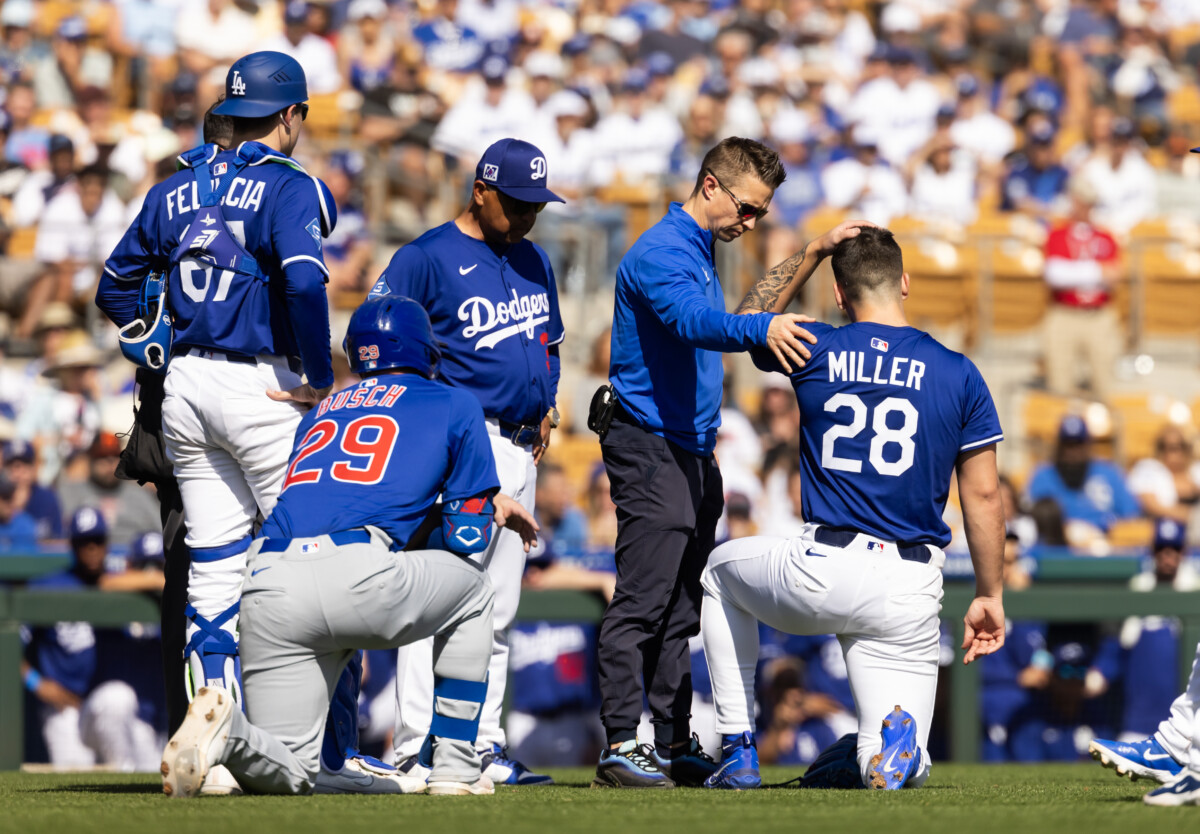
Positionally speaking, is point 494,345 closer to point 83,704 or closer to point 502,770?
point 502,770

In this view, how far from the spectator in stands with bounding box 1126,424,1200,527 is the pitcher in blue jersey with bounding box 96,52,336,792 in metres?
7.85

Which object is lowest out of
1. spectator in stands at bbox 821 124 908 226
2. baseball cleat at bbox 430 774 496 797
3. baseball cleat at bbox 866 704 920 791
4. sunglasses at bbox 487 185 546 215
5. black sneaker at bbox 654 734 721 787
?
black sneaker at bbox 654 734 721 787

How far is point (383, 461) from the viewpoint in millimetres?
4363

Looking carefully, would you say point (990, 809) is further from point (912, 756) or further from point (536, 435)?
point (536, 435)

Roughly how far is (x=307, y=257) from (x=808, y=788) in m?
2.41

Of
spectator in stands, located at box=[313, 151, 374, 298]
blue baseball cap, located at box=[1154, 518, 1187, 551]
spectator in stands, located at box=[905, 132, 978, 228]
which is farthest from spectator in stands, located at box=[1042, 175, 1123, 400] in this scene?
spectator in stands, located at box=[313, 151, 374, 298]

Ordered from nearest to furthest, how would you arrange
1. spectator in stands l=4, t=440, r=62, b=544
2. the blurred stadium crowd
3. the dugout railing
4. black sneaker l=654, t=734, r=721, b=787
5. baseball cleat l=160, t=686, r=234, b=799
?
1. baseball cleat l=160, t=686, r=234, b=799
2. black sneaker l=654, t=734, r=721, b=787
3. the dugout railing
4. the blurred stadium crowd
5. spectator in stands l=4, t=440, r=62, b=544

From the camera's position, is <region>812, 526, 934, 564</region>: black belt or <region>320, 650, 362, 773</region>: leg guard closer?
<region>320, 650, 362, 773</region>: leg guard

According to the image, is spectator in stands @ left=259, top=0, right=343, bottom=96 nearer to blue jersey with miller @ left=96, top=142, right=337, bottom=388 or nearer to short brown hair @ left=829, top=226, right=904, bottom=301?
blue jersey with miller @ left=96, top=142, right=337, bottom=388

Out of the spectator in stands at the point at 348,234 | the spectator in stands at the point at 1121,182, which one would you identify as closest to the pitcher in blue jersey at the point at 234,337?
the spectator in stands at the point at 348,234

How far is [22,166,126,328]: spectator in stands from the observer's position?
11.0 meters

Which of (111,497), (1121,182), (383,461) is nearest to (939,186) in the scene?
(1121,182)

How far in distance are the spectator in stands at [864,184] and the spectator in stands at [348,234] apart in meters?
4.44

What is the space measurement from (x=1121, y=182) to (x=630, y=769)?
11250 mm
